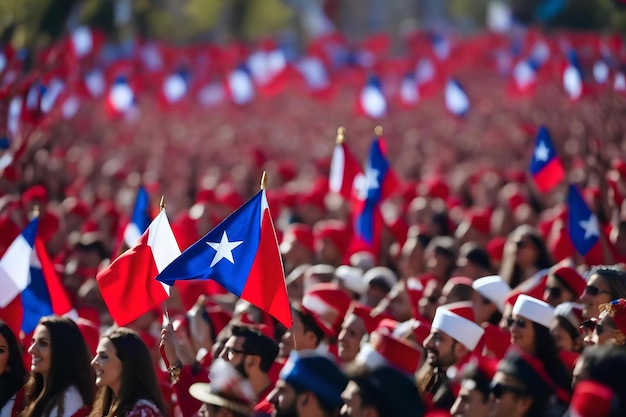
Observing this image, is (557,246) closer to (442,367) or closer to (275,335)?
(275,335)

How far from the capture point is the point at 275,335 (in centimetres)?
949

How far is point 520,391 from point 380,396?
0.63 metres

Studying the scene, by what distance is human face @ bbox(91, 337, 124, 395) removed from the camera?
22.8 feet

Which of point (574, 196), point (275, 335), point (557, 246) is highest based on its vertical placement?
point (275, 335)

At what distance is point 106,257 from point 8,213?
1157 millimetres

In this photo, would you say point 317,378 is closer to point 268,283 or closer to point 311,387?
point 311,387

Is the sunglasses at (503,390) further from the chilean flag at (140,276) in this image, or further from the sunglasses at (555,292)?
the sunglasses at (555,292)

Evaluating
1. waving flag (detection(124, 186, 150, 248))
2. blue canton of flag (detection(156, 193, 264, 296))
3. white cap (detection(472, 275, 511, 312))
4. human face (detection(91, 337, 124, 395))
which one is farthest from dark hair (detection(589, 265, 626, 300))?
waving flag (detection(124, 186, 150, 248))

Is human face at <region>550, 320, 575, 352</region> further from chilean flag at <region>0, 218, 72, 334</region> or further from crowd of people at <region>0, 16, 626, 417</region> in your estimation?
chilean flag at <region>0, 218, 72, 334</region>

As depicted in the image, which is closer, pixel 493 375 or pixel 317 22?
pixel 493 375

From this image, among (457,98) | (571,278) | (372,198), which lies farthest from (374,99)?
(571,278)

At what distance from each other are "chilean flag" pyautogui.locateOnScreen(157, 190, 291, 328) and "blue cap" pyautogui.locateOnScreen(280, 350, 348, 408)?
1.64 m

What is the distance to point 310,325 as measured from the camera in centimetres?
852

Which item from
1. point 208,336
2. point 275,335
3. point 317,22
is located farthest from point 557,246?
point 317,22
